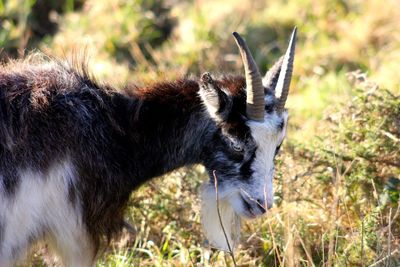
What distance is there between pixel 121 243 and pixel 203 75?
1481 millimetres

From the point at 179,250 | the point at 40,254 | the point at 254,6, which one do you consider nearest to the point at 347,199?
the point at 179,250

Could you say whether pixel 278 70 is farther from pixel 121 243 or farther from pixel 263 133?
pixel 121 243

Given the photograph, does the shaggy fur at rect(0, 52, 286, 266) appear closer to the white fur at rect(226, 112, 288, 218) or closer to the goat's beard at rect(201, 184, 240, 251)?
the white fur at rect(226, 112, 288, 218)

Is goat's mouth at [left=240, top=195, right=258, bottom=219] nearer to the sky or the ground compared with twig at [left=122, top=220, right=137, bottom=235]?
nearer to the ground

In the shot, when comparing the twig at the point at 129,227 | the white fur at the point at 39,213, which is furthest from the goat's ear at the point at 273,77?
the white fur at the point at 39,213

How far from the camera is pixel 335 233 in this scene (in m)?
5.09

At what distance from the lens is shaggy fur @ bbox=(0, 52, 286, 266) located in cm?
414

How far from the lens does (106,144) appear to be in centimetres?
442

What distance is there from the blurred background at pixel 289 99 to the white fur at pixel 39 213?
0.27 metres

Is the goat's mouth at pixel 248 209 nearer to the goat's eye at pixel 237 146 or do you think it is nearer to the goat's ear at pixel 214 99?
the goat's eye at pixel 237 146

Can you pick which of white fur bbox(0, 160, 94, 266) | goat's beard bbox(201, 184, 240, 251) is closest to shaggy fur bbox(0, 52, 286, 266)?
white fur bbox(0, 160, 94, 266)

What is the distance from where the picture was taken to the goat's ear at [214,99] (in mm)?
4461

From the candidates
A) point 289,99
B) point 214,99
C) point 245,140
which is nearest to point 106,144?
point 214,99

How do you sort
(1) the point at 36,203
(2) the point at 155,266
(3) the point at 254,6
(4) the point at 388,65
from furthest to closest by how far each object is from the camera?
1. (3) the point at 254,6
2. (4) the point at 388,65
3. (2) the point at 155,266
4. (1) the point at 36,203
